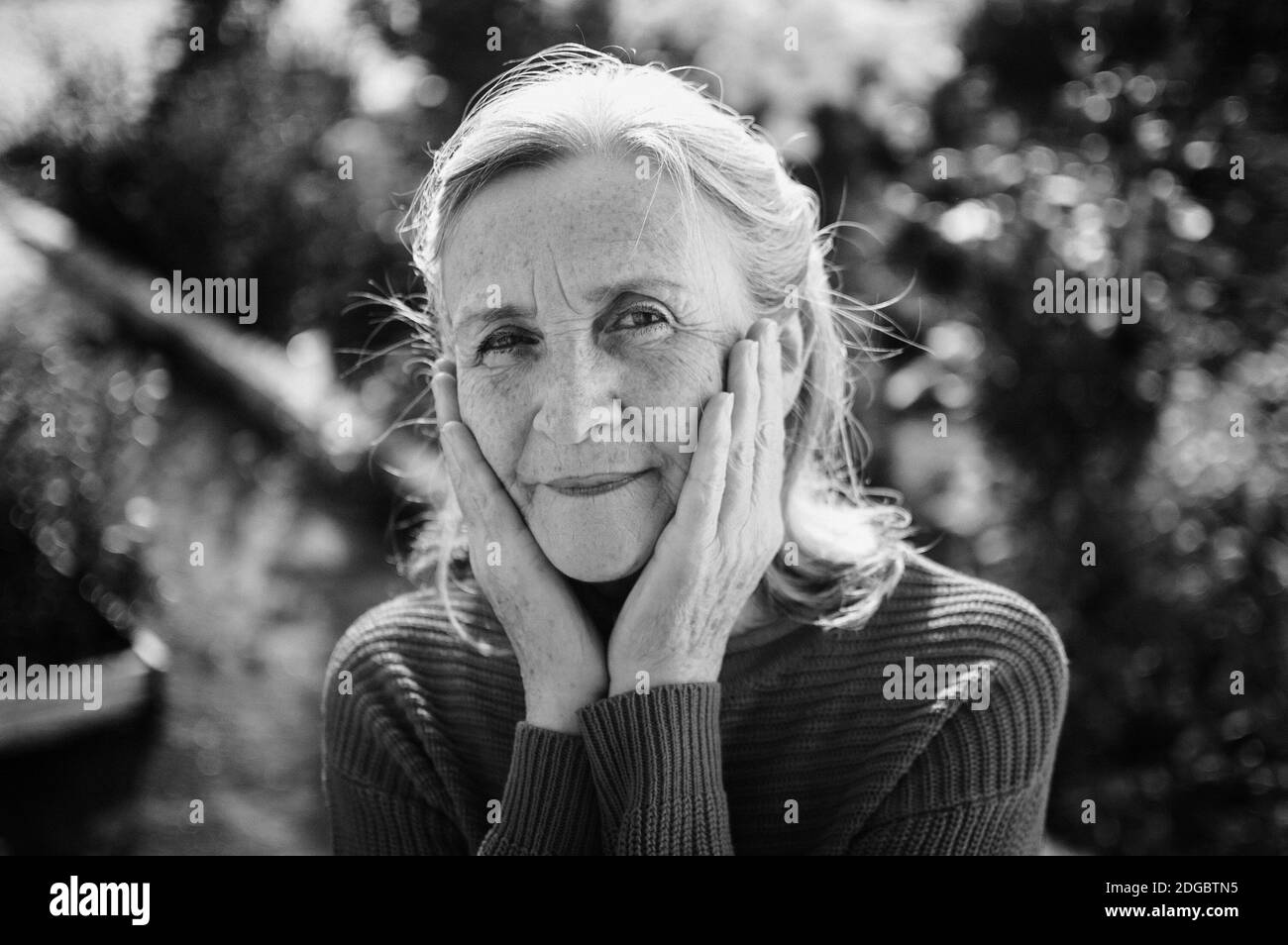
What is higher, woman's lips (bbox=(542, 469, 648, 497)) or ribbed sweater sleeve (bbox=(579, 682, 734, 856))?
woman's lips (bbox=(542, 469, 648, 497))

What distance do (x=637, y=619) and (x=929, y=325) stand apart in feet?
4.53

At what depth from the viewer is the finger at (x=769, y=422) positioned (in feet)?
4.50

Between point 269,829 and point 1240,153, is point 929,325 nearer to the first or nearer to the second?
point 1240,153

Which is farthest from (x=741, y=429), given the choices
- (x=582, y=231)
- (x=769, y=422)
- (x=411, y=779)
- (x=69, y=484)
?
(x=69, y=484)

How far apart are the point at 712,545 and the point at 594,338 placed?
280 millimetres

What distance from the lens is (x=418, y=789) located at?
4.96ft

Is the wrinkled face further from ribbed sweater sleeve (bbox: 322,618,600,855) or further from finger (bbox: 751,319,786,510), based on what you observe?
ribbed sweater sleeve (bbox: 322,618,600,855)

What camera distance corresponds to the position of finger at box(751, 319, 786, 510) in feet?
4.50

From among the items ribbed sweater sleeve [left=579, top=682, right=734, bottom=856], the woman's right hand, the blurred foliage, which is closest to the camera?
ribbed sweater sleeve [left=579, top=682, right=734, bottom=856]

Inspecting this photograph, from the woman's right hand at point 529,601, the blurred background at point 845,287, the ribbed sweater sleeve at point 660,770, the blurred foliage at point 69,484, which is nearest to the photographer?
the ribbed sweater sleeve at point 660,770

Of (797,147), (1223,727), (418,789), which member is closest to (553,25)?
(797,147)

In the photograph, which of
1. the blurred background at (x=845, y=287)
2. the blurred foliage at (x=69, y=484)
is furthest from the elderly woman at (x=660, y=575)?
the blurred foliage at (x=69, y=484)

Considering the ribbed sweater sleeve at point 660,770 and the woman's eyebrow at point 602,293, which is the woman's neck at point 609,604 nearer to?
the ribbed sweater sleeve at point 660,770

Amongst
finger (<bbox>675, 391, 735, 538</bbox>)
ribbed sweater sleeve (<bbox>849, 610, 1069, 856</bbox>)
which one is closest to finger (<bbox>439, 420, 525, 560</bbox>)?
finger (<bbox>675, 391, 735, 538</bbox>)
